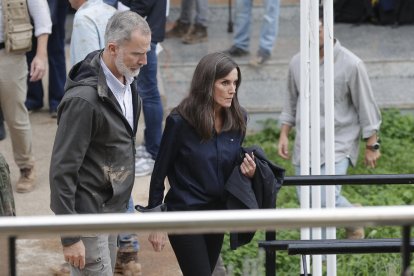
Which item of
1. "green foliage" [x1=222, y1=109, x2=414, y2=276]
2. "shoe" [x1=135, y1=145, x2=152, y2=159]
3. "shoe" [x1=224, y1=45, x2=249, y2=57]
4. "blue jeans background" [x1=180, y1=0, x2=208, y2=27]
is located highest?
"blue jeans background" [x1=180, y1=0, x2=208, y2=27]

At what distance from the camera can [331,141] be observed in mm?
6035

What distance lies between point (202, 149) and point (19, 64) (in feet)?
8.41

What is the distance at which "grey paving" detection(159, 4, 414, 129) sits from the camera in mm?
10148

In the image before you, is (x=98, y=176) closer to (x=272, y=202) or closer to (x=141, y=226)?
(x=272, y=202)

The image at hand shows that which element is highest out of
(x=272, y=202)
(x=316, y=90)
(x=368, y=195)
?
(x=316, y=90)

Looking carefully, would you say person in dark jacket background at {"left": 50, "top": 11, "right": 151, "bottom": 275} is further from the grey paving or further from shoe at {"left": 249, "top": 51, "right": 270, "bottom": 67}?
shoe at {"left": 249, "top": 51, "right": 270, "bottom": 67}

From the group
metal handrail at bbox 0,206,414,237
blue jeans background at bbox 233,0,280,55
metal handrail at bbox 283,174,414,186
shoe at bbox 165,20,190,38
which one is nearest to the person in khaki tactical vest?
metal handrail at bbox 283,174,414,186

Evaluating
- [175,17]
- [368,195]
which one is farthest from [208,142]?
[175,17]

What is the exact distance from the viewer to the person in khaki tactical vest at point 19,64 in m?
7.47

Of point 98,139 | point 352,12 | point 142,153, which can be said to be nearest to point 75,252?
point 98,139

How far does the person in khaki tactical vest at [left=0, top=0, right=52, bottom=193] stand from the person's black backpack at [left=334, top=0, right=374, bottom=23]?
206 inches

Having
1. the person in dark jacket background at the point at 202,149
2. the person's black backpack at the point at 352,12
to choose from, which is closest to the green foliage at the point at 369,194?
the person in dark jacket background at the point at 202,149

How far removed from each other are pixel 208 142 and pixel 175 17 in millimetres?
6652

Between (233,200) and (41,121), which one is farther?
(41,121)
